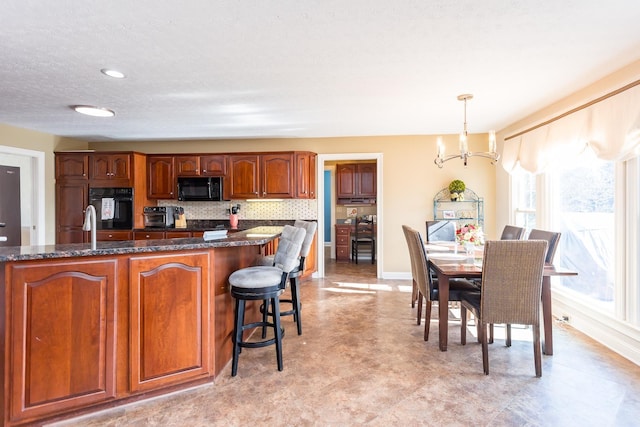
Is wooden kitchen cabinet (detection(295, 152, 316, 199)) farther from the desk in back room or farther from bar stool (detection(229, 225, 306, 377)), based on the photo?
bar stool (detection(229, 225, 306, 377))

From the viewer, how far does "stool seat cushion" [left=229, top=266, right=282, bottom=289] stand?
2261 mm

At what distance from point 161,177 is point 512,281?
5137 millimetres

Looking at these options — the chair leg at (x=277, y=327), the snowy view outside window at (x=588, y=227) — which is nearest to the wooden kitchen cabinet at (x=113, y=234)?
the chair leg at (x=277, y=327)

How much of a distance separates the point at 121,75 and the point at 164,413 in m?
2.70

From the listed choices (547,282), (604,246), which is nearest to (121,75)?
(547,282)

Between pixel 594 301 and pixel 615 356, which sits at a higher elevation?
pixel 594 301

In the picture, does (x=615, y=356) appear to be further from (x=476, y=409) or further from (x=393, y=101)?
(x=393, y=101)

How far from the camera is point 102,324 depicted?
1.87 meters

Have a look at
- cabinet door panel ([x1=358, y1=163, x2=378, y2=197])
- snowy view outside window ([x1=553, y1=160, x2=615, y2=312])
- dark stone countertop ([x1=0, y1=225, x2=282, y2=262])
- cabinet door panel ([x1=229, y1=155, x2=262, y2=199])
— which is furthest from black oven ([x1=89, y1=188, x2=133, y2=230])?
snowy view outside window ([x1=553, y1=160, x2=615, y2=312])

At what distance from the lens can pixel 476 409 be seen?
1.96 metres

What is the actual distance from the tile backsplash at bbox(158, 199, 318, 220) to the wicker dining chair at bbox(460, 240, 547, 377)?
11.1ft

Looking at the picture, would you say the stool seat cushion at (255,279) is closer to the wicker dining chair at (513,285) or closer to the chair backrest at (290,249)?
the chair backrest at (290,249)

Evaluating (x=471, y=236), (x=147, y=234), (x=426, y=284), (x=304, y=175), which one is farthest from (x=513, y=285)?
(x=147, y=234)

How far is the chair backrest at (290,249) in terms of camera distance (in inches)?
95.7
